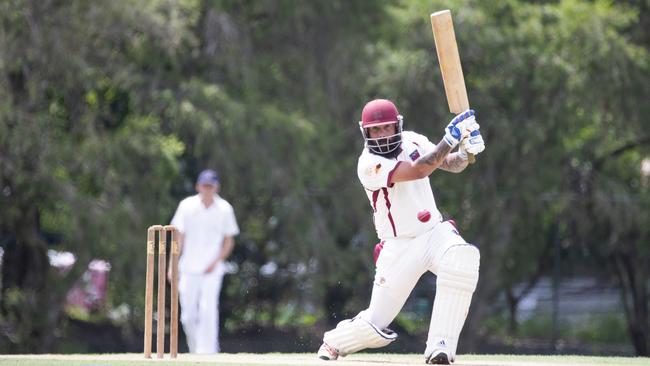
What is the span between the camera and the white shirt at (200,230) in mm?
11078

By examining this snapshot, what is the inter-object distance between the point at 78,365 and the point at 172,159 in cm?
620

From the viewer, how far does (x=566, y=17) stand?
1418 centimetres

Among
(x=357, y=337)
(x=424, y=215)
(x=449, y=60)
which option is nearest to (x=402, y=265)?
(x=424, y=215)

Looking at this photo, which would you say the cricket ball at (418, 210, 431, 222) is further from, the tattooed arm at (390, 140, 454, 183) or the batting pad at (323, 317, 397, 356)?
the batting pad at (323, 317, 397, 356)

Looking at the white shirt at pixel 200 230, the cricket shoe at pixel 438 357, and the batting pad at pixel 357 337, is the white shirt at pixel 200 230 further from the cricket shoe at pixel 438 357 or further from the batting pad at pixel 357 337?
the cricket shoe at pixel 438 357

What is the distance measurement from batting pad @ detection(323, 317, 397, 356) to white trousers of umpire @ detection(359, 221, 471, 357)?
0.19ft

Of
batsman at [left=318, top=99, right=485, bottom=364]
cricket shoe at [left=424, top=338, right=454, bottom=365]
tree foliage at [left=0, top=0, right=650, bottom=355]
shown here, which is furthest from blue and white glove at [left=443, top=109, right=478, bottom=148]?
tree foliage at [left=0, top=0, right=650, bottom=355]

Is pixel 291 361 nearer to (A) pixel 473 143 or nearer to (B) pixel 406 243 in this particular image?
(B) pixel 406 243

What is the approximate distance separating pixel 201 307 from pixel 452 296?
4.49 meters

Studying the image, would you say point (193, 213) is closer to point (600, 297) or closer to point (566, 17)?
point (566, 17)

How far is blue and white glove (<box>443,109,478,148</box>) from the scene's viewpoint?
679cm

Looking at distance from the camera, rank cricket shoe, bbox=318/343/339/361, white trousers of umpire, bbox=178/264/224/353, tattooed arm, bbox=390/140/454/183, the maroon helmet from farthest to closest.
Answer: white trousers of umpire, bbox=178/264/224/353 → cricket shoe, bbox=318/343/339/361 → the maroon helmet → tattooed arm, bbox=390/140/454/183

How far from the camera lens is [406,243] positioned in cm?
711

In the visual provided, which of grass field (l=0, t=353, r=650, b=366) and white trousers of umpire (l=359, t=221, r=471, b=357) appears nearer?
grass field (l=0, t=353, r=650, b=366)
